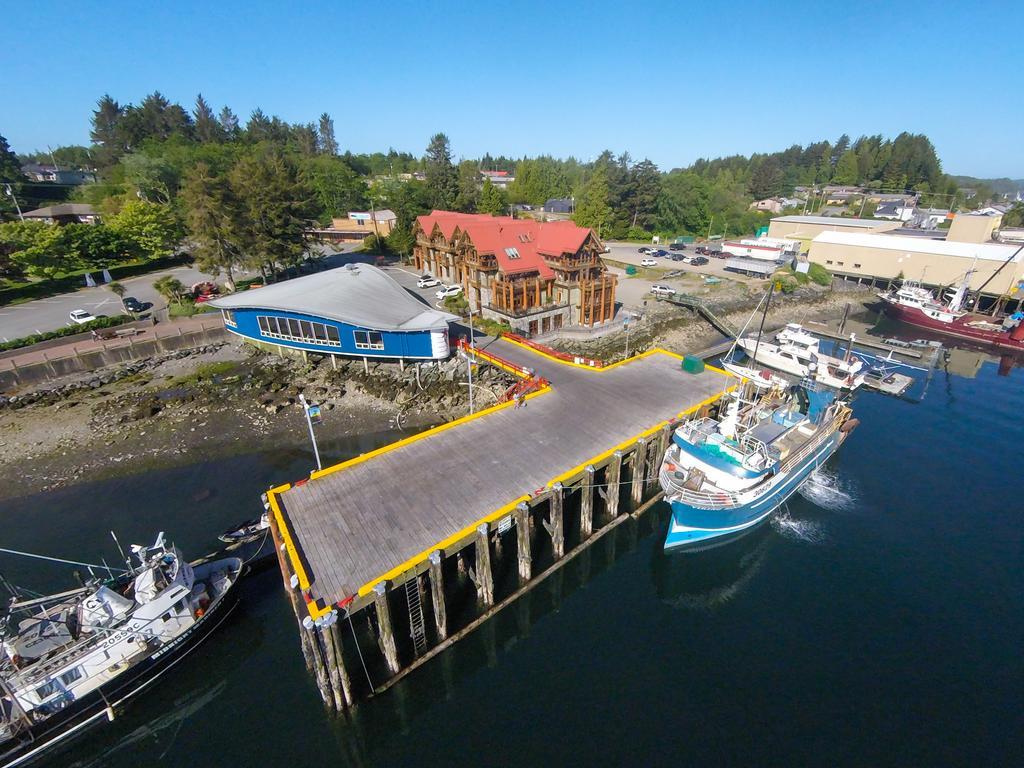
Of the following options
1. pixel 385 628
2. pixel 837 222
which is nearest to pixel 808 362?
pixel 385 628

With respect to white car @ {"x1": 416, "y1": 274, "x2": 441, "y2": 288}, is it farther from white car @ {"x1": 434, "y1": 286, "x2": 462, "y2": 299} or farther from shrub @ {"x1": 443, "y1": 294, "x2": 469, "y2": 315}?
shrub @ {"x1": 443, "y1": 294, "x2": 469, "y2": 315}

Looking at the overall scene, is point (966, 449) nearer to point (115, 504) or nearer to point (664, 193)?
point (115, 504)

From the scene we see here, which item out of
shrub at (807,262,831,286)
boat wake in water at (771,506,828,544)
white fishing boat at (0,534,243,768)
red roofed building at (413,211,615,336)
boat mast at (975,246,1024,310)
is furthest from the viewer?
shrub at (807,262,831,286)

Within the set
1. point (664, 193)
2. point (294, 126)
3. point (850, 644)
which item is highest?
point (294, 126)

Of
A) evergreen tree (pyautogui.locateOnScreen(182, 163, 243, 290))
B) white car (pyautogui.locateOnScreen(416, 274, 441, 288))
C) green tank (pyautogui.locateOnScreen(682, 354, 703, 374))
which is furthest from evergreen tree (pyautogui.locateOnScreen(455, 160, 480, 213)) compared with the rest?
green tank (pyautogui.locateOnScreen(682, 354, 703, 374))

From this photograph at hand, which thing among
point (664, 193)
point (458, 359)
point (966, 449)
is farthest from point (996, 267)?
point (458, 359)

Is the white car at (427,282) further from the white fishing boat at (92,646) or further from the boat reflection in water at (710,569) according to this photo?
the white fishing boat at (92,646)
